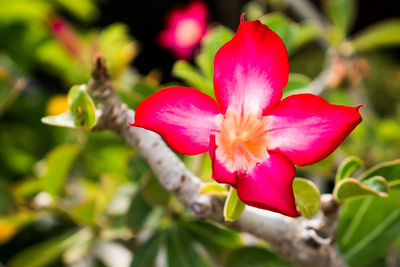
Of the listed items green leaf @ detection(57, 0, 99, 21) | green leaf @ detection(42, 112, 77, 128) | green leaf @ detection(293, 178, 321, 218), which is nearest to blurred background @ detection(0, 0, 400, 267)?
green leaf @ detection(42, 112, 77, 128)

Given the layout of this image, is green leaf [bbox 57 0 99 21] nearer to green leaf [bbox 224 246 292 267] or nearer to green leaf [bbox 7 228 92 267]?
green leaf [bbox 7 228 92 267]

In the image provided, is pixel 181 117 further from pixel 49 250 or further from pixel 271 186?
pixel 49 250

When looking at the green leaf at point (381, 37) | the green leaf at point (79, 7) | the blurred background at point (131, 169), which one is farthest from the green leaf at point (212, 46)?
the green leaf at point (79, 7)

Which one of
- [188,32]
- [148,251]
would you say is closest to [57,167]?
[148,251]

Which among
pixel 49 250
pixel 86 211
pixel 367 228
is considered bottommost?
pixel 49 250

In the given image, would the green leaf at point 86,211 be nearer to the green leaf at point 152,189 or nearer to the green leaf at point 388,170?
the green leaf at point 152,189

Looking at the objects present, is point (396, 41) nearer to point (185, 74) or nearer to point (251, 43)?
point (185, 74)

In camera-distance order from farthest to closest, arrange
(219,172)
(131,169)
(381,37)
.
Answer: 1. (381,37)
2. (131,169)
3. (219,172)

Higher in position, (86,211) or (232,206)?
(232,206)
